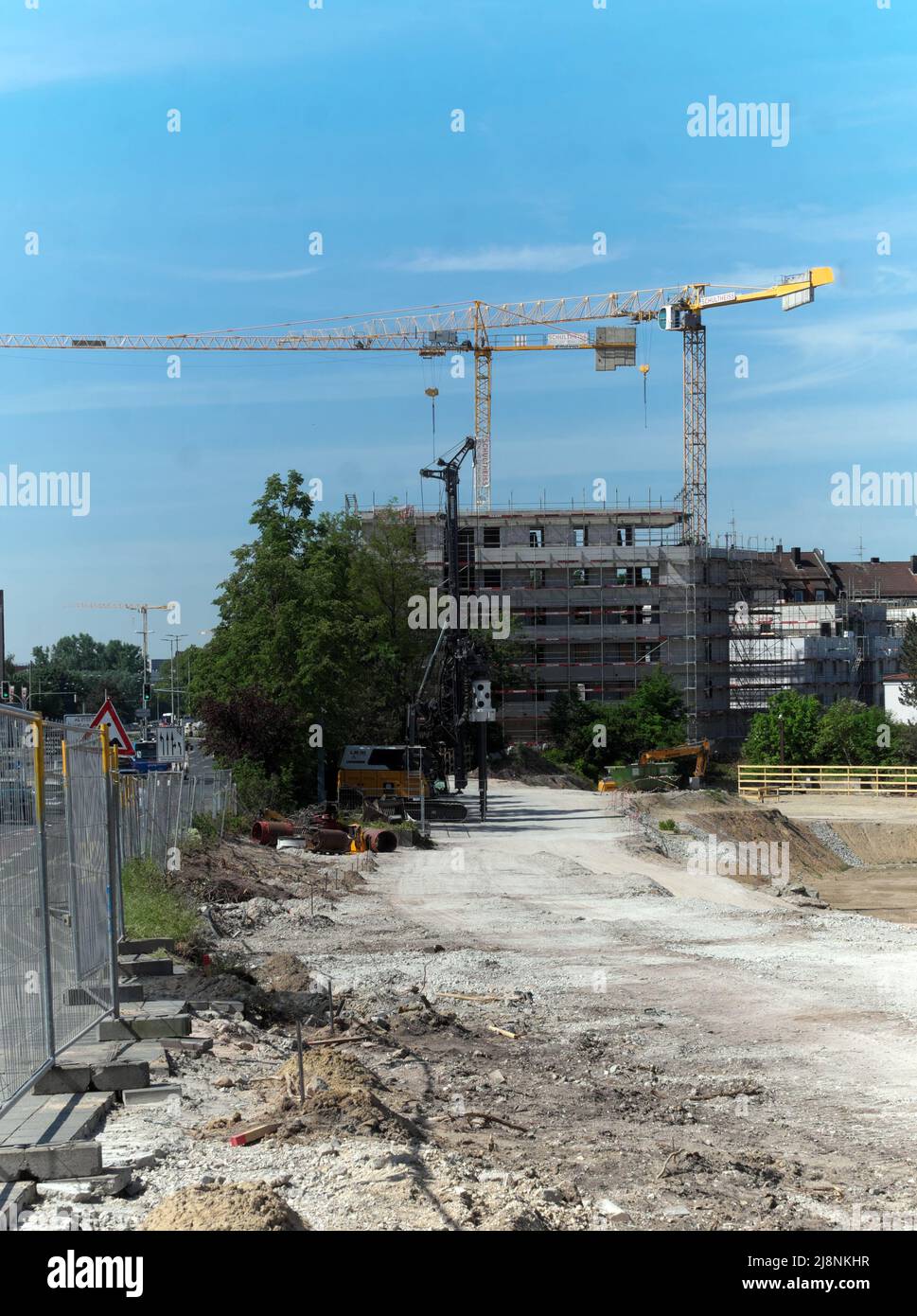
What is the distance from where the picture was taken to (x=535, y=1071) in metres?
11.9

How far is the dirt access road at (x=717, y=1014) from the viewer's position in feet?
29.4

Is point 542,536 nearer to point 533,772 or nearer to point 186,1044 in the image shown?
point 533,772

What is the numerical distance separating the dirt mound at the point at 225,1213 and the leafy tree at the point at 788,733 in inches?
2733

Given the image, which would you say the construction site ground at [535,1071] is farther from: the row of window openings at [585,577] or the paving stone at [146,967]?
the row of window openings at [585,577]

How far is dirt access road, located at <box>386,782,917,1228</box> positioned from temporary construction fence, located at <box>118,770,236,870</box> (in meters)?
4.32

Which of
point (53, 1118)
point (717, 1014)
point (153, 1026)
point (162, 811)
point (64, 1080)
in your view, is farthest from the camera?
point (162, 811)

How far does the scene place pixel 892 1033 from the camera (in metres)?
13.7

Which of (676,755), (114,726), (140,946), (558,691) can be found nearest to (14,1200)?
(140,946)

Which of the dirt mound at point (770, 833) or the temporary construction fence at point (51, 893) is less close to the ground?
the temporary construction fence at point (51, 893)

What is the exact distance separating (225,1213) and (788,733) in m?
71.3

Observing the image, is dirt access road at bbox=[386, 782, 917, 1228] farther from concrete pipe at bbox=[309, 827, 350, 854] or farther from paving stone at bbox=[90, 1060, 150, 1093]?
concrete pipe at bbox=[309, 827, 350, 854]

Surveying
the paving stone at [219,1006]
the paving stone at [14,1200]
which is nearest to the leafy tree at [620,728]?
the paving stone at [219,1006]

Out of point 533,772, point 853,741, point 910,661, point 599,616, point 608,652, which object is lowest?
point 533,772
